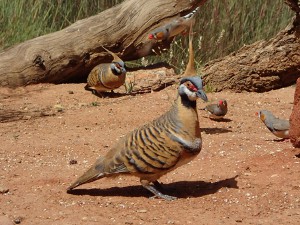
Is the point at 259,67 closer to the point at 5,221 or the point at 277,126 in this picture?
the point at 277,126

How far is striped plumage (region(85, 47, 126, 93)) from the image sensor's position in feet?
33.9

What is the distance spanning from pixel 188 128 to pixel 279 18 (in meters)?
7.73

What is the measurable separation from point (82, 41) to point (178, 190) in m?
5.17

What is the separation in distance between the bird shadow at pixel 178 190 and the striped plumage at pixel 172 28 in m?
4.49

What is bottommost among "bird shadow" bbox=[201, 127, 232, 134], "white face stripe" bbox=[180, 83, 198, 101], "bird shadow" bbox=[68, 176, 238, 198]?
"bird shadow" bbox=[201, 127, 232, 134]

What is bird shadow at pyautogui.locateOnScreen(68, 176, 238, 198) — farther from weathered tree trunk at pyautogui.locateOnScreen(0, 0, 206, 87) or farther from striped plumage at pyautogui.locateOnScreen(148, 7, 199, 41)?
weathered tree trunk at pyautogui.locateOnScreen(0, 0, 206, 87)

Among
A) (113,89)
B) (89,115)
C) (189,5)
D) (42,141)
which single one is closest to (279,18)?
(189,5)

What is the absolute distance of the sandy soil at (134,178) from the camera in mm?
5418

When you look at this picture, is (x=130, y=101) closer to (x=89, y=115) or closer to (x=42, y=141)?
(x=89, y=115)

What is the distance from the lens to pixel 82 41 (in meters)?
10.7

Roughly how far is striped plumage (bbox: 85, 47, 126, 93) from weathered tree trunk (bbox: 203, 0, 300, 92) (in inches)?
49.9

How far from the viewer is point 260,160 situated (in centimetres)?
650

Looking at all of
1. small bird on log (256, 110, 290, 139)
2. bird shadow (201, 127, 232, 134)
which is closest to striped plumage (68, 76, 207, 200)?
small bird on log (256, 110, 290, 139)

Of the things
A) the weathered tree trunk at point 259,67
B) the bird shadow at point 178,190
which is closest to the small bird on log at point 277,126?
the bird shadow at point 178,190
